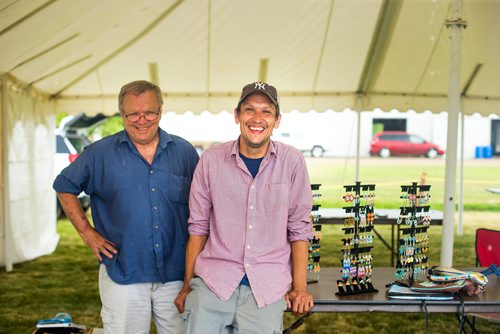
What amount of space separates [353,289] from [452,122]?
208cm

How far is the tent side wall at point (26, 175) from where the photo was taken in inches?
227

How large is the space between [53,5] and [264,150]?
2311 mm

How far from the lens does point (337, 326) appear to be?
4383 mm

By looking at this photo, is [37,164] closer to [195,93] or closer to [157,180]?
[195,93]

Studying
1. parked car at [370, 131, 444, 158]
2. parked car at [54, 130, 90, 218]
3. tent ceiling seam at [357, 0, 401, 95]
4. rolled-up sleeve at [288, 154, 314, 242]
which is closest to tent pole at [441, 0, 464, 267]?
tent ceiling seam at [357, 0, 401, 95]

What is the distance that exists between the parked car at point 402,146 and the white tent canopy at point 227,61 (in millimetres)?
17356

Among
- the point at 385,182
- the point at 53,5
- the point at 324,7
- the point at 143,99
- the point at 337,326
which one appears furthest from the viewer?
the point at 385,182

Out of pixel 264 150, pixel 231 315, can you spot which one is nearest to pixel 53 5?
pixel 264 150

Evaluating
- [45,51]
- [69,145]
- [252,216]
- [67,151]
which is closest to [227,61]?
A: [45,51]

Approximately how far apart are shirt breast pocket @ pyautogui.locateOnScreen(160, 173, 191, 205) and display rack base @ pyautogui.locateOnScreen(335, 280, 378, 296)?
73cm

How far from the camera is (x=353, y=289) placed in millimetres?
2545

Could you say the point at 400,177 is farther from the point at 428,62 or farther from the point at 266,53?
the point at 266,53

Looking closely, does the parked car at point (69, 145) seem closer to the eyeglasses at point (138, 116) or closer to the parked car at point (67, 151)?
the parked car at point (67, 151)

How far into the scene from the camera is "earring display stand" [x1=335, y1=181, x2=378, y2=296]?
258cm
